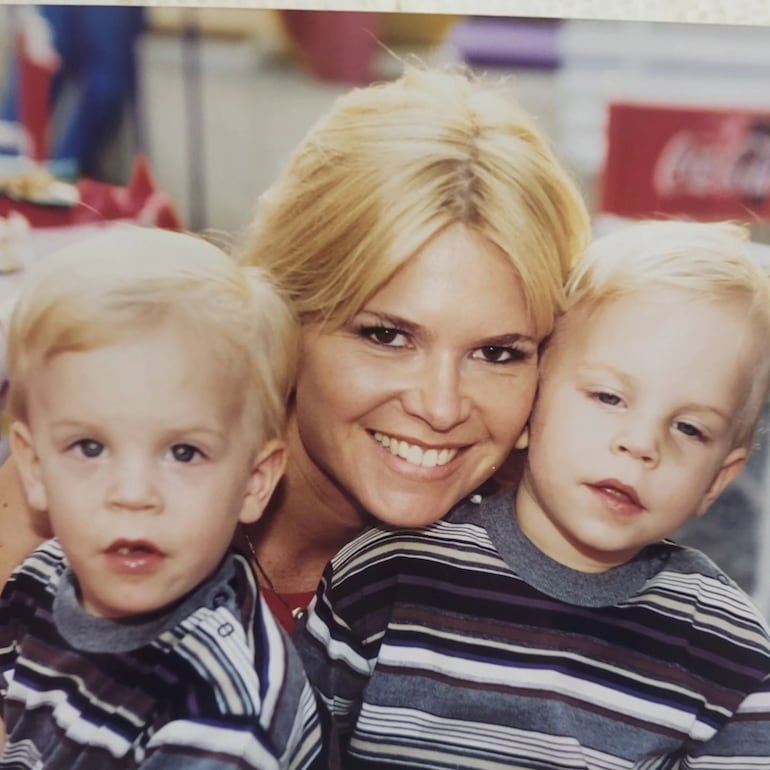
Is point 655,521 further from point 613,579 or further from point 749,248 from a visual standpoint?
point 749,248

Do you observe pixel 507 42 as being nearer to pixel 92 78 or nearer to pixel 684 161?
pixel 684 161

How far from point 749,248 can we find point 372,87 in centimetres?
52

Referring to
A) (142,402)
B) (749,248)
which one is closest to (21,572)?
(142,402)

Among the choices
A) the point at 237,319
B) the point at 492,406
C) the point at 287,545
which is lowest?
the point at 287,545

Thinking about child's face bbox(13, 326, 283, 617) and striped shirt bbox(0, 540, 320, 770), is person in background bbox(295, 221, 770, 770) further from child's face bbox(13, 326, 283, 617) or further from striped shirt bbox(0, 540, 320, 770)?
child's face bbox(13, 326, 283, 617)

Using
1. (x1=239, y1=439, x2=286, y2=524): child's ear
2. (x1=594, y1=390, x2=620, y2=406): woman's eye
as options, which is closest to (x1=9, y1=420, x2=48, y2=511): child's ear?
(x1=239, y1=439, x2=286, y2=524): child's ear

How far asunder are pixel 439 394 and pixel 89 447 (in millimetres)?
410

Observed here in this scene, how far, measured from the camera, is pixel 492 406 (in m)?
1.25

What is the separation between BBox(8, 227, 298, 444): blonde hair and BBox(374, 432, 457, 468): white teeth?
16 centimetres

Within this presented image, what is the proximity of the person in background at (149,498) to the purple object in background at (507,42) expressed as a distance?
0.40 meters

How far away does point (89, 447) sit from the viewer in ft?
3.65

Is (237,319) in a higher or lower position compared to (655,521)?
higher

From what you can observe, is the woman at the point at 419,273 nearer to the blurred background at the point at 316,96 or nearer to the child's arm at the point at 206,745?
the blurred background at the point at 316,96

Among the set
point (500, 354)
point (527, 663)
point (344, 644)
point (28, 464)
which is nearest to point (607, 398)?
point (500, 354)
